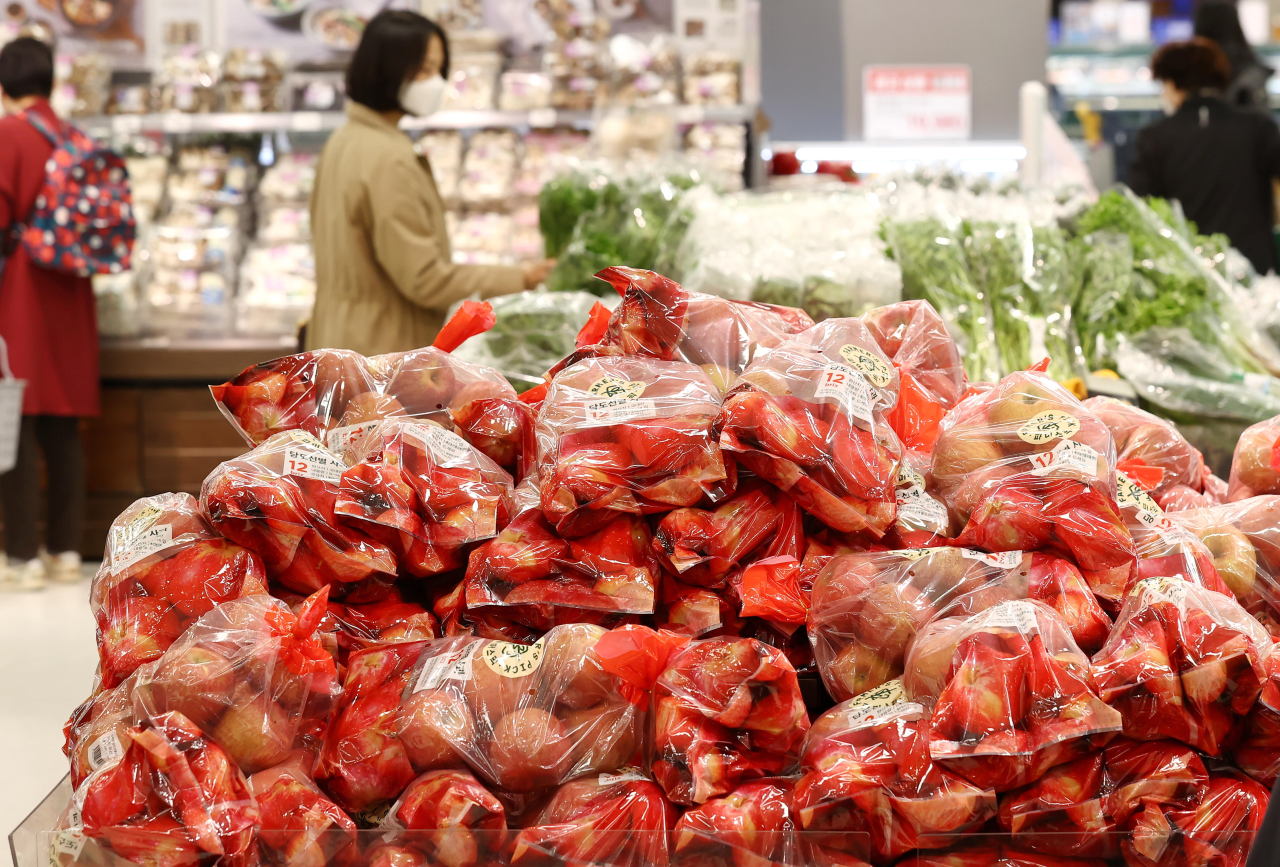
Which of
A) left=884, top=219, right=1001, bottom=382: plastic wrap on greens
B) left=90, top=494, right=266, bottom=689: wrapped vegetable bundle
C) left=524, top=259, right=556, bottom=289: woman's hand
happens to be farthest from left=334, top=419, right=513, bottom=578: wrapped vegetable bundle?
left=524, top=259, right=556, bottom=289: woman's hand

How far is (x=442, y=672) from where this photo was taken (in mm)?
1129

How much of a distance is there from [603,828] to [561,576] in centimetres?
26

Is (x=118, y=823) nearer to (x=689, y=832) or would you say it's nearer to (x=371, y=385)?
(x=689, y=832)

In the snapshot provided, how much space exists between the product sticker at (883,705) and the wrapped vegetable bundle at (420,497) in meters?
0.37

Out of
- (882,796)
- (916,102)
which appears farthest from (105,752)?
(916,102)

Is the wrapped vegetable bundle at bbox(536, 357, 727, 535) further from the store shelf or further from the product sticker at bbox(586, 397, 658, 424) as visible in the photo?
the store shelf

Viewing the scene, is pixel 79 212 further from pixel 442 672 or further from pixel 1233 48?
pixel 1233 48

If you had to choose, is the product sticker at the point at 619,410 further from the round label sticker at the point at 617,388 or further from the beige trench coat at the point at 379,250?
the beige trench coat at the point at 379,250

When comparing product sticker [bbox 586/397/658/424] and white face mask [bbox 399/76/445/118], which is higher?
white face mask [bbox 399/76/445/118]

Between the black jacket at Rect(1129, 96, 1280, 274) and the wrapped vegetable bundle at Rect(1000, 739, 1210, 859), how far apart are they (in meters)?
5.03

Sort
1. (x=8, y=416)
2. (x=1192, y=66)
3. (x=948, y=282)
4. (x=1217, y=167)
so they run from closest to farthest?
(x=948, y=282), (x=8, y=416), (x=1192, y=66), (x=1217, y=167)

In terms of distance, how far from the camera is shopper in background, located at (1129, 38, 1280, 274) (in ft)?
17.6

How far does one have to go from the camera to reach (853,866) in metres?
0.99

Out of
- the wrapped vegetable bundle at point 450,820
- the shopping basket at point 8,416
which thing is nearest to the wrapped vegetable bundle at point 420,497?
the wrapped vegetable bundle at point 450,820
